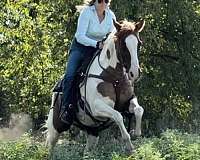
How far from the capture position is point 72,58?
368 inches

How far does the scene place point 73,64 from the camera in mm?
9297

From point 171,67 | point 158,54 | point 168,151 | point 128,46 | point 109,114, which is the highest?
point 128,46

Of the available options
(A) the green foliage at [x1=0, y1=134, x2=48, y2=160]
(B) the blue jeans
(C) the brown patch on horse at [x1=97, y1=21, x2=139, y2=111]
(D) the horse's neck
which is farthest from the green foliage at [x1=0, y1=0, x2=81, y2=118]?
(A) the green foliage at [x1=0, y1=134, x2=48, y2=160]

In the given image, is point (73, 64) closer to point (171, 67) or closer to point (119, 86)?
point (119, 86)

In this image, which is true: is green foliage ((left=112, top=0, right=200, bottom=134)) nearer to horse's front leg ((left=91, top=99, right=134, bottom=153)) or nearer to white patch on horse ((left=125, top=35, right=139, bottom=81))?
horse's front leg ((left=91, top=99, right=134, bottom=153))

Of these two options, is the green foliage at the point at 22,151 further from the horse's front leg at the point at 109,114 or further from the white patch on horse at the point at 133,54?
the white patch on horse at the point at 133,54

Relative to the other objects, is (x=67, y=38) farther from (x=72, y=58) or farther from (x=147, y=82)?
(x=72, y=58)

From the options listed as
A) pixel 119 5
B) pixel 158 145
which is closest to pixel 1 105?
pixel 119 5

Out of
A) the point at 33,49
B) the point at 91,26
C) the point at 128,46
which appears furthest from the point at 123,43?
the point at 33,49

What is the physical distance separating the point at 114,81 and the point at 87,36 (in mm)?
955

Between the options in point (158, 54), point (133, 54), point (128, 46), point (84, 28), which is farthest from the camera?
point (158, 54)

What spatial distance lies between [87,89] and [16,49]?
11996 mm

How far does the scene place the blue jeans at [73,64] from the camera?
9.23m

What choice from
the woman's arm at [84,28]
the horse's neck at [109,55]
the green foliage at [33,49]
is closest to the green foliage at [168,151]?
the horse's neck at [109,55]
